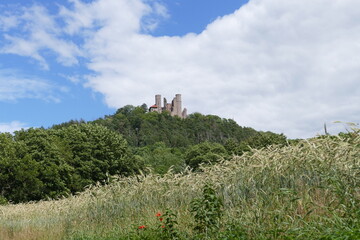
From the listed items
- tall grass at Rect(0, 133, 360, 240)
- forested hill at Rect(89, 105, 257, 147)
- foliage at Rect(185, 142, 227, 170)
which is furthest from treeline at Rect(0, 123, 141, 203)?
forested hill at Rect(89, 105, 257, 147)

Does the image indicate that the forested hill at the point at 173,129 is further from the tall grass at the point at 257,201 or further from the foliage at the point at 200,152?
the tall grass at the point at 257,201

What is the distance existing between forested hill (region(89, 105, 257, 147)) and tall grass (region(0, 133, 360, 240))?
73344 mm

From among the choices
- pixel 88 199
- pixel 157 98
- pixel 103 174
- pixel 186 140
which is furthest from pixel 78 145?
pixel 157 98

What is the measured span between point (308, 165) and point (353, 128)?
3.17ft

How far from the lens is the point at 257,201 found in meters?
6.43

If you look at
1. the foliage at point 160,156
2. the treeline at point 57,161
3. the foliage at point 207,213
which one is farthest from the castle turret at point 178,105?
the foliage at point 207,213

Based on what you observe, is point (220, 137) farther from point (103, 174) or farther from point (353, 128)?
point (353, 128)

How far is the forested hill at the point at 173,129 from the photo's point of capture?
88438mm

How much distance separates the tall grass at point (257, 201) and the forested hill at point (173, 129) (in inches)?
2888

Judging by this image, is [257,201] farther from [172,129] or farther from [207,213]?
[172,129]

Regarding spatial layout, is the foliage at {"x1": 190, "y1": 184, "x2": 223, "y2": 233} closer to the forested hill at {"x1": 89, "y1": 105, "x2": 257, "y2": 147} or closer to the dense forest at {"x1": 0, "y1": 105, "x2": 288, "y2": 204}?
the dense forest at {"x1": 0, "y1": 105, "x2": 288, "y2": 204}

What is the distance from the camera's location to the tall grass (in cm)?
549

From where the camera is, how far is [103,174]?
1362 inches

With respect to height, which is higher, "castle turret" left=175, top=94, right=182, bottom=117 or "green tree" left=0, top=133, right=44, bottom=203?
"castle turret" left=175, top=94, right=182, bottom=117
